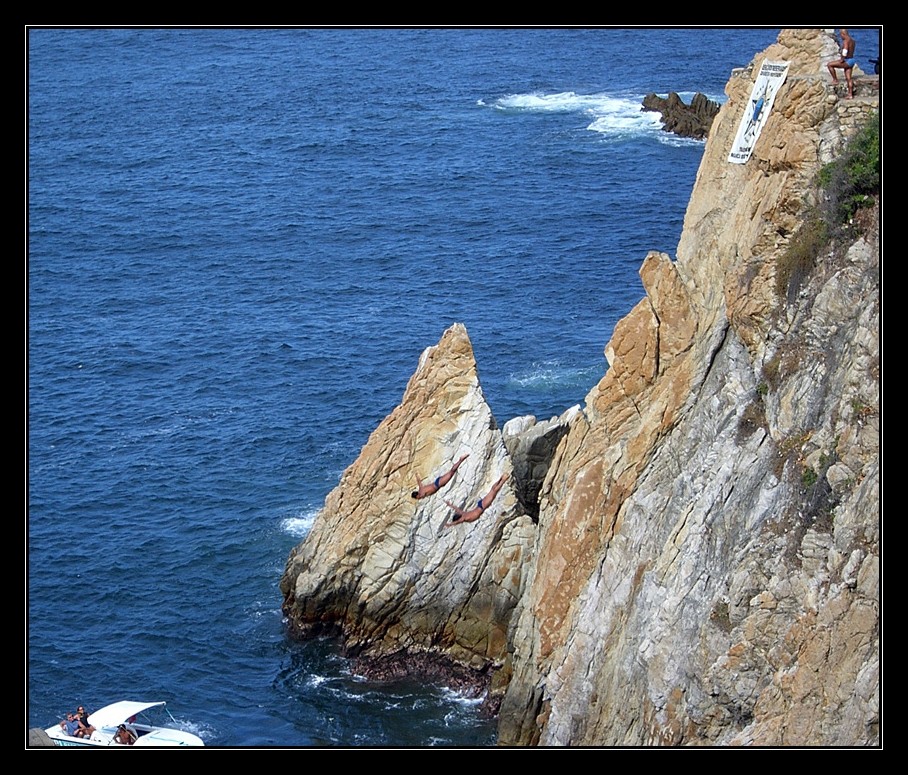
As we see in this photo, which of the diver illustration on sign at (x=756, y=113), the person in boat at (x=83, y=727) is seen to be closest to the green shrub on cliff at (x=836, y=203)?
the diver illustration on sign at (x=756, y=113)

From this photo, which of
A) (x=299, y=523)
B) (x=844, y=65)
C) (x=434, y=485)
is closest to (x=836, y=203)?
(x=844, y=65)

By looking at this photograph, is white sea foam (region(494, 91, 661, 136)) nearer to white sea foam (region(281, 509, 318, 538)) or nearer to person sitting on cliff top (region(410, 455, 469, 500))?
white sea foam (region(281, 509, 318, 538))

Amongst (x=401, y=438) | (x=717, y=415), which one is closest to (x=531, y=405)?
(x=401, y=438)

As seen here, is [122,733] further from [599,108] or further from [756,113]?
[599,108]

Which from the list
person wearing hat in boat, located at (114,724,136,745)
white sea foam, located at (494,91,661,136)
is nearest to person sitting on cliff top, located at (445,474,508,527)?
person wearing hat in boat, located at (114,724,136,745)
